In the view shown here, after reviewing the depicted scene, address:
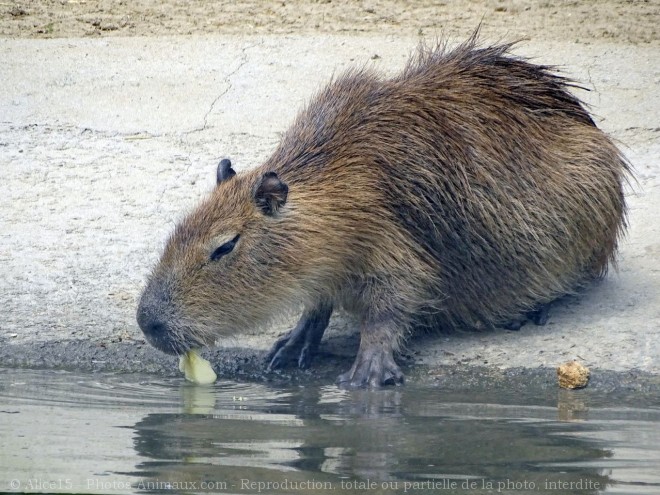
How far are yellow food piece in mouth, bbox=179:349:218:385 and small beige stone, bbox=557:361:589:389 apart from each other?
138 centimetres

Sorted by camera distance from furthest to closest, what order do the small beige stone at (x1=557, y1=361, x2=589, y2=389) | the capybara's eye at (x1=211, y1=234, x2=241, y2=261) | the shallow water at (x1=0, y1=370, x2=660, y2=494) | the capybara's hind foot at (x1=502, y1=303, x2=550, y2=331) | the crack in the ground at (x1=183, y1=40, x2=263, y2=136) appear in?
the crack in the ground at (x1=183, y1=40, x2=263, y2=136)
the capybara's hind foot at (x1=502, y1=303, x2=550, y2=331)
the capybara's eye at (x1=211, y1=234, x2=241, y2=261)
the small beige stone at (x1=557, y1=361, x2=589, y2=389)
the shallow water at (x1=0, y1=370, x2=660, y2=494)

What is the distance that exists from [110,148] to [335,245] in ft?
7.26

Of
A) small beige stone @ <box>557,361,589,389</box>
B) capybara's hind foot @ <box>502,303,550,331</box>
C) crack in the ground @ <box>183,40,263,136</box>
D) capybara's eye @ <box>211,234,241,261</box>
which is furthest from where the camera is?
crack in the ground @ <box>183,40,263,136</box>

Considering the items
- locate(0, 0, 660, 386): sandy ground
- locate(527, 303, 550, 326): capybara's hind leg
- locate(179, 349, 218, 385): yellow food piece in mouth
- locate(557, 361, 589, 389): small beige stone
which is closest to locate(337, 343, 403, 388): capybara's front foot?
locate(0, 0, 660, 386): sandy ground

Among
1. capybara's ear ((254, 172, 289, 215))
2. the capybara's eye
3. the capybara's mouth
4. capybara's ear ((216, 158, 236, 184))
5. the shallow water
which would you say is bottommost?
the shallow water

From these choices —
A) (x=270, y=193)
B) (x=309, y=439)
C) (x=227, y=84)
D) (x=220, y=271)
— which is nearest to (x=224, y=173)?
(x=270, y=193)

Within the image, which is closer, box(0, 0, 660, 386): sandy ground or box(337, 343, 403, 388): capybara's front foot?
box(337, 343, 403, 388): capybara's front foot

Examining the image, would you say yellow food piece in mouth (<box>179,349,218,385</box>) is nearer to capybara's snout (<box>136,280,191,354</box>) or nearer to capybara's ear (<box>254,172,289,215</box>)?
capybara's snout (<box>136,280,191,354</box>)

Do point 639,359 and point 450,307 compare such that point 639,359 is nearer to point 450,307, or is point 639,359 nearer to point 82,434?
point 450,307

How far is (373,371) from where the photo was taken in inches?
198

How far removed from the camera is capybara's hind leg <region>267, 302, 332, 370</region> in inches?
209

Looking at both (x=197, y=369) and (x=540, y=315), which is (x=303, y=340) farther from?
(x=540, y=315)

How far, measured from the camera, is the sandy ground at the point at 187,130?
17.6 ft

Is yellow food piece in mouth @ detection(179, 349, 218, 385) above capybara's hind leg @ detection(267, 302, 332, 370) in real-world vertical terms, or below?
below
